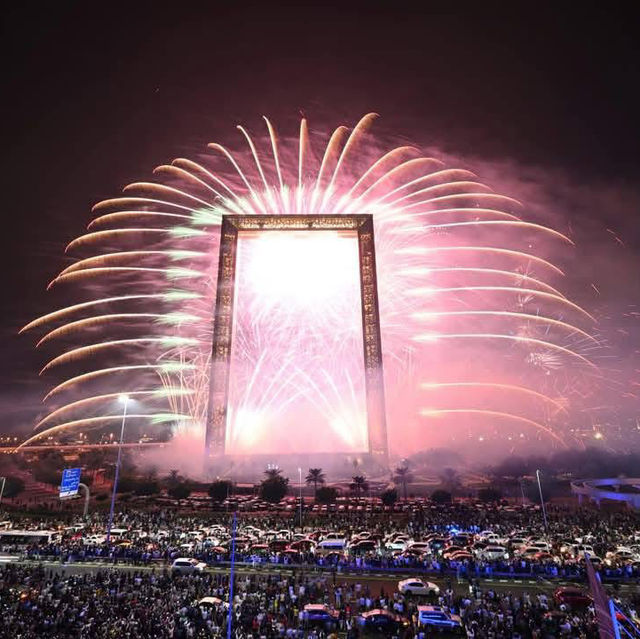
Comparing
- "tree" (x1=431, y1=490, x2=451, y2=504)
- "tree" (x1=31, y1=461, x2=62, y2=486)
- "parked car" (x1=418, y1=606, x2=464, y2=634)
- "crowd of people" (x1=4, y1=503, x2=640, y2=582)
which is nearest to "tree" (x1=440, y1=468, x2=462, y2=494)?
"tree" (x1=431, y1=490, x2=451, y2=504)

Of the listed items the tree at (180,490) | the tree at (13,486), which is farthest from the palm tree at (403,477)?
the tree at (13,486)

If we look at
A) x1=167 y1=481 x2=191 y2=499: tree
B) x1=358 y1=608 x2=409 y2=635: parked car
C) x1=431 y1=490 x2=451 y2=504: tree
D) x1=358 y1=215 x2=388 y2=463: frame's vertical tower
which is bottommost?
x1=358 y1=608 x2=409 y2=635: parked car

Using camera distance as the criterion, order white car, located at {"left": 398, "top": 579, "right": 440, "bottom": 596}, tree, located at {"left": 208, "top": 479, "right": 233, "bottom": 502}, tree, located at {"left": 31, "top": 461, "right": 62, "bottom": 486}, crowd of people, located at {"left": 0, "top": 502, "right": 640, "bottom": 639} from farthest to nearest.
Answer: tree, located at {"left": 31, "top": 461, "right": 62, "bottom": 486} < tree, located at {"left": 208, "top": 479, "right": 233, "bottom": 502} < white car, located at {"left": 398, "top": 579, "right": 440, "bottom": 596} < crowd of people, located at {"left": 0, "top": 502, "right": 640, "bottom": 639}

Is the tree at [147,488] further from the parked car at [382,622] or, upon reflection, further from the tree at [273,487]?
the parked car at [382,622]

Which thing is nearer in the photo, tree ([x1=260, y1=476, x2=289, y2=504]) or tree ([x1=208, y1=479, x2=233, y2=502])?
tree ([x1=208, y1=479, x2=233, y2=502])

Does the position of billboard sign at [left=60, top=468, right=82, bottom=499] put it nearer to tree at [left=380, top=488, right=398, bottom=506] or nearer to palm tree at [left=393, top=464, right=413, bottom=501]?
tree at [left=380, top=488, right=398, bottom=506]

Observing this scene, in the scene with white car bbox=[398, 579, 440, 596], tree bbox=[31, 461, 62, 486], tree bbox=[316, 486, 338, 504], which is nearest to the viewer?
white car bbox=[398, 579, 440, 596]

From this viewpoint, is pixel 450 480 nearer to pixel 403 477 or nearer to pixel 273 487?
pixel 403 477
